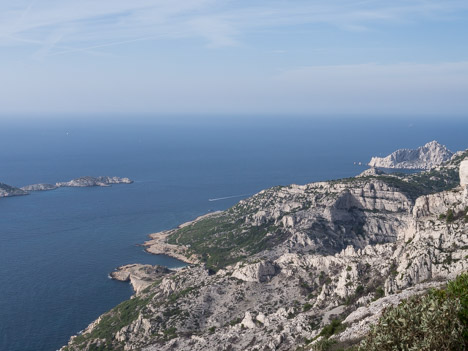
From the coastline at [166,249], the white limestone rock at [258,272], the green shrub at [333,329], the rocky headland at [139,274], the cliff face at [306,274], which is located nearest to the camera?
the green shrub at [333,329]

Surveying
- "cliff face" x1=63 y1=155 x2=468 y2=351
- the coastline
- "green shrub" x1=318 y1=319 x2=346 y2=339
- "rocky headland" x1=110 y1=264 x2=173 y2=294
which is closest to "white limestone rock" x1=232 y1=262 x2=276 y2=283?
"cliff face" x1=63 y1=155 x2=468 y2=351

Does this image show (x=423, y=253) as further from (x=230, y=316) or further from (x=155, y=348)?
(x=155, y=348)

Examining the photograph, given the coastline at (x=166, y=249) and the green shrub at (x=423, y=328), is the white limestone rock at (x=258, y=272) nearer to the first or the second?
the coastline at (x=166, y=249)

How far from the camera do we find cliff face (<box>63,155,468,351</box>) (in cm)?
4941

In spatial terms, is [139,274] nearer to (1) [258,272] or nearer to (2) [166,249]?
(2) [166,249]

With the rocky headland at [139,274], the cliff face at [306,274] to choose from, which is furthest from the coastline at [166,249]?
the rocky headland at [139,274]

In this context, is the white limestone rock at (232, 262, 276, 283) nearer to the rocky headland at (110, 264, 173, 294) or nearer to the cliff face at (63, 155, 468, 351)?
the cliff face at (63, 155, 468, 351)

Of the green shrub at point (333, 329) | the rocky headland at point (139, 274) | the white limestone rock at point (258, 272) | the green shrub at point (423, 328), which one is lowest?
the rocky headland at point (139, 274)

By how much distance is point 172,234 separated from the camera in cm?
13850

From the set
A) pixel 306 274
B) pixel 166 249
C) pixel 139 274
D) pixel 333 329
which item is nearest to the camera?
pixel 333 329

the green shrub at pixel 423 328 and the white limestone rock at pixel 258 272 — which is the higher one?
the green shrub at pixel 423 328

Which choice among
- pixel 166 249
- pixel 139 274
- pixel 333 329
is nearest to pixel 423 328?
pixel 333 329

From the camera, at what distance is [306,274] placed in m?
70.0

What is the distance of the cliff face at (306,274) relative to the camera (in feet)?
162
